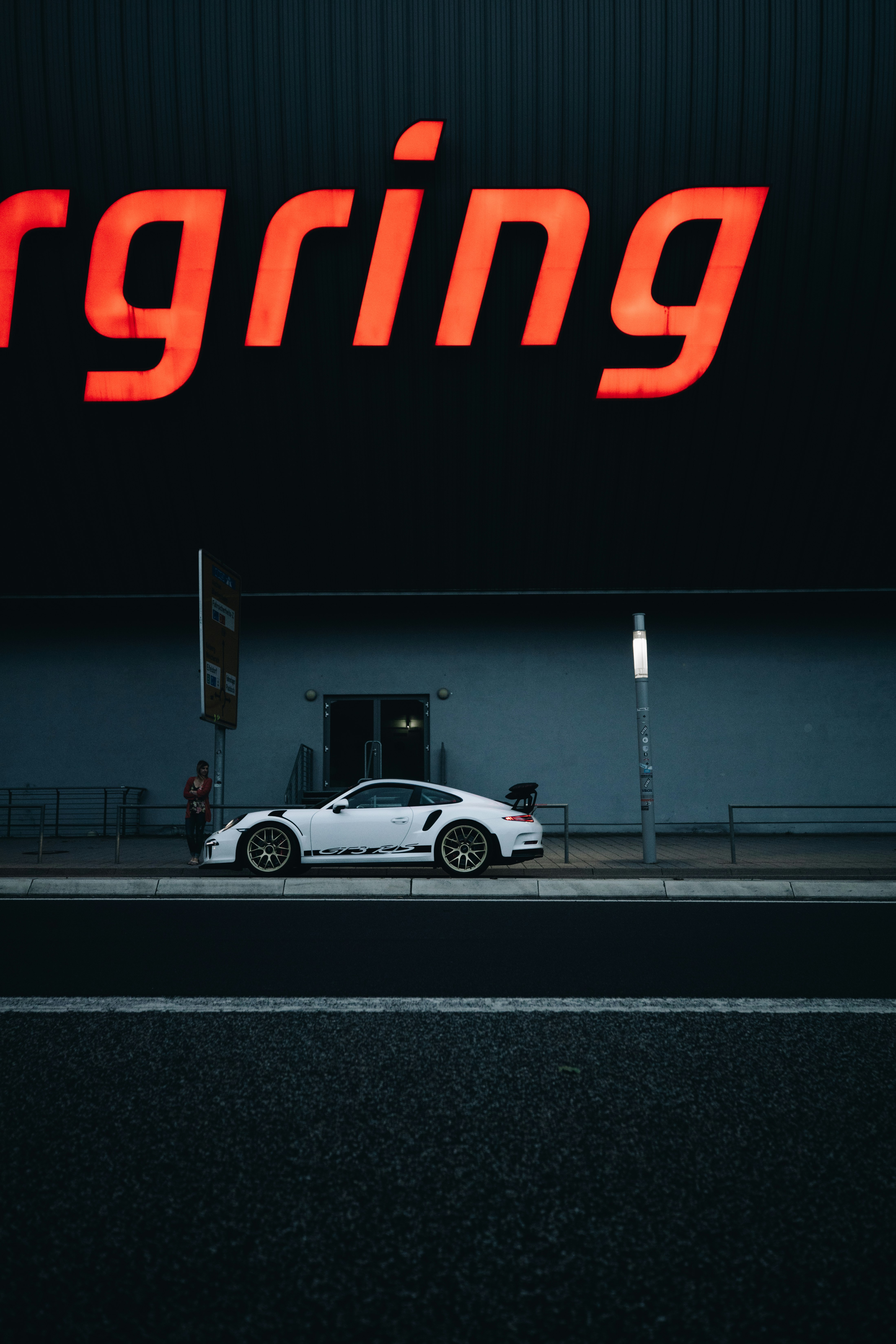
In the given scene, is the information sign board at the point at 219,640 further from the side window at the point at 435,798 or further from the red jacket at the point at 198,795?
the side window at the point at 435,798

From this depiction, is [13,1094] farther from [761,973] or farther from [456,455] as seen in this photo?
[456,455]

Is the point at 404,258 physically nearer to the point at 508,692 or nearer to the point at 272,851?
the point at 508,692

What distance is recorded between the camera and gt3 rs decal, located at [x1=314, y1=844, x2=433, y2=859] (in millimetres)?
11211

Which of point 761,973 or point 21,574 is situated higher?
point 21,574

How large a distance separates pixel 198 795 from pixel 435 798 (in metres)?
3.85

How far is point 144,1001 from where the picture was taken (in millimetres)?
4836

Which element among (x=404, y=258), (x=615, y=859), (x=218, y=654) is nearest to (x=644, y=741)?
(x=615, y=859)

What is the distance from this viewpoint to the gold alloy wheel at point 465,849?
11.3m

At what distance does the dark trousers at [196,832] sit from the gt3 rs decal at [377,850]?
238cm

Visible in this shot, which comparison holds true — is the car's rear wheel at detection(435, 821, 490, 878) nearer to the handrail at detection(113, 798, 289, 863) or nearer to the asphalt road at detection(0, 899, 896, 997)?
the asphalt road at detection(0, 899, 896, 997)

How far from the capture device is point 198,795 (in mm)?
12688

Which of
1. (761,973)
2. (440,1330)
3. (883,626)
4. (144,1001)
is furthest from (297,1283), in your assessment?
(883,626)

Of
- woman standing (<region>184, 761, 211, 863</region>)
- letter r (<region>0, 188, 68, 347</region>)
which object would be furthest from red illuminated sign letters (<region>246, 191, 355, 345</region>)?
woman standing (<region>184, 761, 211, 863</region>)

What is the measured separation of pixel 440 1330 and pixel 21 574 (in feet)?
60.0
